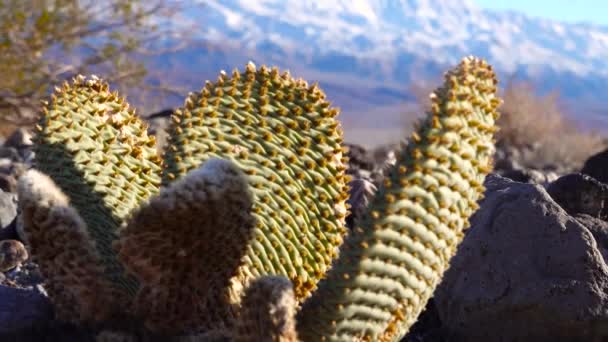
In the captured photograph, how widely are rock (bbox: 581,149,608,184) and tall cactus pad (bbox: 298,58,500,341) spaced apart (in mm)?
2918

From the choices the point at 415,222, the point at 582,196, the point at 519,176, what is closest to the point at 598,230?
the point at 582,196

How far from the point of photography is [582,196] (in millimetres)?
3775

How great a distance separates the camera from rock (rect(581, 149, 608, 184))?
482 cm

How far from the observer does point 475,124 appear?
2.05m

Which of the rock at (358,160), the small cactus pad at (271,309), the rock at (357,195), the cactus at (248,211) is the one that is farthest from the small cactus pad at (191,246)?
the rock at (358,160)

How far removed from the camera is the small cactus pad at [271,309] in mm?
1975

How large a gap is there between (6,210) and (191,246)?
8.05 feet

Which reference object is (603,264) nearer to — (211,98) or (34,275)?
(211,98)

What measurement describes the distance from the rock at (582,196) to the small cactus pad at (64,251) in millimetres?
2106

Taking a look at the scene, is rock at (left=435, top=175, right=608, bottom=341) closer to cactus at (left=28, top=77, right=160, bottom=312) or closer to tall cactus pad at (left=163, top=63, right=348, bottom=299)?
tall cactus pad at (left=163, top=63, right=348, bottom=299)

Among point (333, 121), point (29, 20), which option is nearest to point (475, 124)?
point (333, 121)

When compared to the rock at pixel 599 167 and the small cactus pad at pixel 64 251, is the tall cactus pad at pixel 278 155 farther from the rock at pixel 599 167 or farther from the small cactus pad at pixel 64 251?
the rock at pixel 599 167

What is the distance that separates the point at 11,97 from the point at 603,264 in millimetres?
7951

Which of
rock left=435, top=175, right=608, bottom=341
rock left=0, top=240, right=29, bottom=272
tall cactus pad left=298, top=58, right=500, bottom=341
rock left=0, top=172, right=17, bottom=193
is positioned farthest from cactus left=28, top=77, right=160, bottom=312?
rock left=0, top=172, right=17, bottom=193
